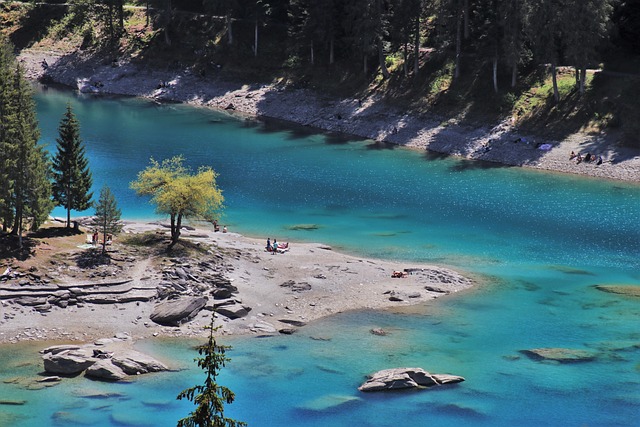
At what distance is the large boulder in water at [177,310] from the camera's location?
2867 inches

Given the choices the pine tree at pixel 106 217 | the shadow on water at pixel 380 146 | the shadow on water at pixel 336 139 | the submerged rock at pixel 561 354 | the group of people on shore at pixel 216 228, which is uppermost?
the shadow on water at pixel 336 139

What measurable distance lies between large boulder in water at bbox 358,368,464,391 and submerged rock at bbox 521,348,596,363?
7644 mm

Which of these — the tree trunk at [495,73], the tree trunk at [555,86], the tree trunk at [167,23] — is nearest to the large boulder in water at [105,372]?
the tree trunk at [555,86]

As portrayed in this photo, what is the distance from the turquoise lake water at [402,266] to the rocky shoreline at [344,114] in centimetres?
355

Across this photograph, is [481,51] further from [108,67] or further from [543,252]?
[108,67]

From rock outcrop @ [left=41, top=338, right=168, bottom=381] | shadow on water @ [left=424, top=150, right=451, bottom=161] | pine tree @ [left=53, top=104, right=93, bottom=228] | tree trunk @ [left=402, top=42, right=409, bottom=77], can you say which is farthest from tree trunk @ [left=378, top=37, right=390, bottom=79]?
rock outcrop @ [left=41, top=338, right=168, bottom=381]

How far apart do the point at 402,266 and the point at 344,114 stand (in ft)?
201

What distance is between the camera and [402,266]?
87.1m

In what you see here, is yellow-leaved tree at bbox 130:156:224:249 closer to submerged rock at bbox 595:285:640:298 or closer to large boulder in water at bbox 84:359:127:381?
large boulder in water at bbox 84:359:127:381

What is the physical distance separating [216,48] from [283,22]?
→ 43.8 feet

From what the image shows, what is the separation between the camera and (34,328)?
2763 inches

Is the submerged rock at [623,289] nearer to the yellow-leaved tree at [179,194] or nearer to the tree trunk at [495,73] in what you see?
the yellow-leaved tree at [179,194]

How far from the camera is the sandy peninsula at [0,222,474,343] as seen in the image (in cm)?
7194

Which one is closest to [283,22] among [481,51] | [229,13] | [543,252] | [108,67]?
[229,13]
